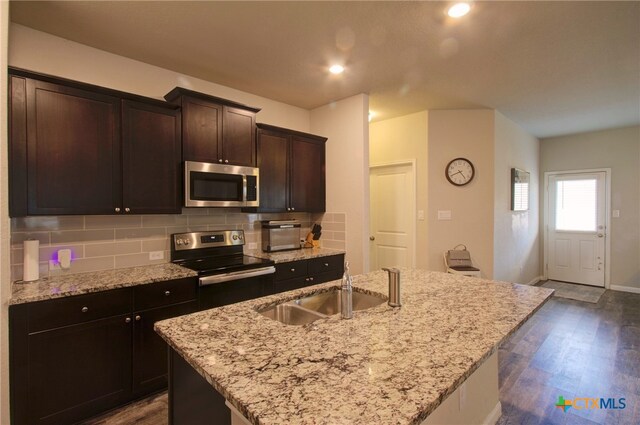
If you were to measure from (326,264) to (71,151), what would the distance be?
7.91ft

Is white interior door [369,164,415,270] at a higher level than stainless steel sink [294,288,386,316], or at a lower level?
higher

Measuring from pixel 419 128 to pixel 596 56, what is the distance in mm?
1864

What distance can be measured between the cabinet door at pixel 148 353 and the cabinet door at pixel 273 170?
1.42m

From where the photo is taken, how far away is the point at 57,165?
83.7 inches

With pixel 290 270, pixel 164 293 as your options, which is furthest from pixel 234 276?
pixel 290 270

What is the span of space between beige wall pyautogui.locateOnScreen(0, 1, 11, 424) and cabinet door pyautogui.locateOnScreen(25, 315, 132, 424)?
104 mm

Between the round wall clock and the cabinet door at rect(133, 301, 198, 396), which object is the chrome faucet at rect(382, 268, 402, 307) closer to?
the cabinet door at rect(133, 301, 198, 396)

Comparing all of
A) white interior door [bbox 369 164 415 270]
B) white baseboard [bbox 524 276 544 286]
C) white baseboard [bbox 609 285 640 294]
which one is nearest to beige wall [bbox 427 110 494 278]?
white interior door [bbox 369 164 415 270]

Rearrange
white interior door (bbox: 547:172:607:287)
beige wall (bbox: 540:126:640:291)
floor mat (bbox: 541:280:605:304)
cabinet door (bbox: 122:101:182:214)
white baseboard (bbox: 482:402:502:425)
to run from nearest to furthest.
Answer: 1. white baseboard (bbox: 482:402:502:425)
2. cabinet door (bbox: 122:101:182:214)
3. floor mat (bbox: 541:280:605:304)
4. beige wall (bbox: 540:126:640:291)
5. white interior door (bbox: 547:172:607:287)

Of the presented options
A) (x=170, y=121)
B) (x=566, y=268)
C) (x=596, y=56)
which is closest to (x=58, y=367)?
(x=170, y=121)

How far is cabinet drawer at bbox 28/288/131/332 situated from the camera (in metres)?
1.82

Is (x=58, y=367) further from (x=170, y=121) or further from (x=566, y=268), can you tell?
(x=566, y=268)

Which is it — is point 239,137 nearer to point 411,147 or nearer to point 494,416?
point 411,147

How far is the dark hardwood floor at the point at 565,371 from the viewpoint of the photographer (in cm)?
208
